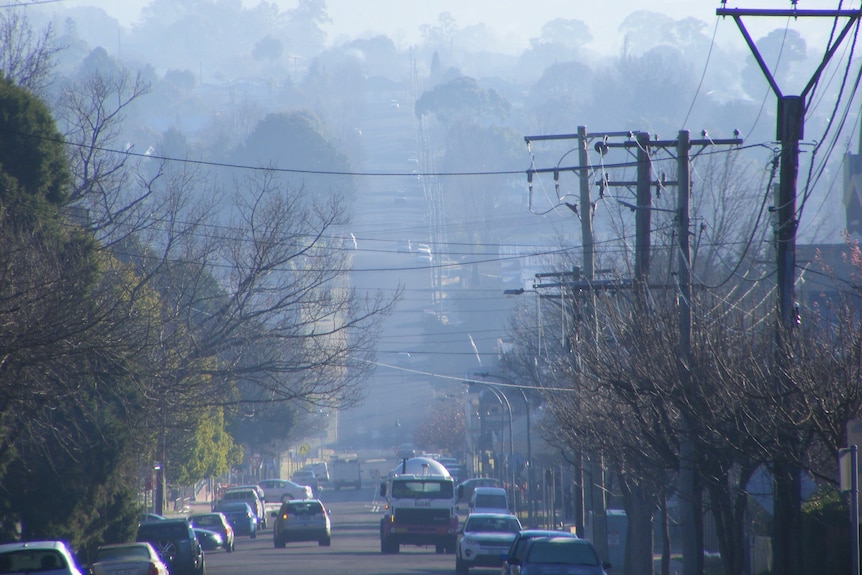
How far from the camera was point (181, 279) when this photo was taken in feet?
131

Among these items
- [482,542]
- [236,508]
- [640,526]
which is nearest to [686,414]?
[640,526]

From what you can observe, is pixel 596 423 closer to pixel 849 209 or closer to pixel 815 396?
pixel 815 396

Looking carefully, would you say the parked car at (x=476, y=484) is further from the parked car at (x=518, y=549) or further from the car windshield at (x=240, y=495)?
the parked car at (x=518, y=549)

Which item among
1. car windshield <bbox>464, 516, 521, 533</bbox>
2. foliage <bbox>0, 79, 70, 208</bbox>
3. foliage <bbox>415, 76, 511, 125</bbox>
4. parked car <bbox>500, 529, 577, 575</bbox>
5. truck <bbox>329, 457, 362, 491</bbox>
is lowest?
truck <bbox>329, 457, 362, 491</bbox>

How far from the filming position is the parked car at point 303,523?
38.7 metres

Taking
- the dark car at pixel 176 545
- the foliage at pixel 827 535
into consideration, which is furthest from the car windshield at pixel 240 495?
the foliage at pixel 827 535

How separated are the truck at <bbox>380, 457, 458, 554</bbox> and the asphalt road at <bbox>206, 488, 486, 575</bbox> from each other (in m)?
0.50

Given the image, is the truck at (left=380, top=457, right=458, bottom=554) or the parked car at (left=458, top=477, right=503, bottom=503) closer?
the truck at (left=380, top=457, right=458, bottom=554)

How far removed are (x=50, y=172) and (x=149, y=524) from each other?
840 centimetres

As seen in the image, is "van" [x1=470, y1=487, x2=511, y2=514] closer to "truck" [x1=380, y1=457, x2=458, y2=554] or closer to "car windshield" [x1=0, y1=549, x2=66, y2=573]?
"truck" [x1=380, y1=457, x2=458, y2=554]

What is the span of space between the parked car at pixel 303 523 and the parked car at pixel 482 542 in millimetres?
9938

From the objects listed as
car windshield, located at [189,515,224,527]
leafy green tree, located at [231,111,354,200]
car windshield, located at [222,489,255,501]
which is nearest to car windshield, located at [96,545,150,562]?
car windshield, located at [189,515,224,527]

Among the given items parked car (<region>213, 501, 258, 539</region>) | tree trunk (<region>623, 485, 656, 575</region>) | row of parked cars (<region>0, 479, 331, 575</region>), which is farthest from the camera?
parked car (<region>213, 501, 258, 539</region>)

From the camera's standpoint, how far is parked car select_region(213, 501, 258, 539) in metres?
48.3
